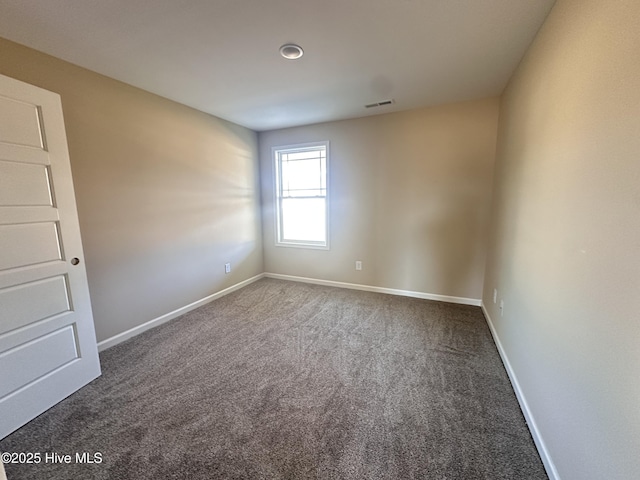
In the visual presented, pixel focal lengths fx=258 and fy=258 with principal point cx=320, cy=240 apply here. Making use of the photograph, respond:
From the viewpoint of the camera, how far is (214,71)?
2.24m

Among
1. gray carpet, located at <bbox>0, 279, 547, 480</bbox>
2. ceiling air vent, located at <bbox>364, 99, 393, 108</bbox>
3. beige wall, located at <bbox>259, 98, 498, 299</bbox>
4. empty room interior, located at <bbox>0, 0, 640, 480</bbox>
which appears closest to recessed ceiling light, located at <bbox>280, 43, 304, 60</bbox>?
empty room interior, located at <bbox>0, 0, 640, 480</bbox>

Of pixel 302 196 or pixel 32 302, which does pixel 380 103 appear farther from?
pixel 32 302

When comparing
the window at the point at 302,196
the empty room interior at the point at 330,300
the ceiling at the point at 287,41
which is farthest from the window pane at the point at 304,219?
the ceiling at the point at 287,41

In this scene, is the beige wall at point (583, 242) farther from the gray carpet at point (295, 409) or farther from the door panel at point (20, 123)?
the door panel at point (20, 123)

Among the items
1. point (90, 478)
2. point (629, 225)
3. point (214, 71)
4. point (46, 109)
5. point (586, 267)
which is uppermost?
point (214, 71)

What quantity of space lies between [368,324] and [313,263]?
5.26 ft

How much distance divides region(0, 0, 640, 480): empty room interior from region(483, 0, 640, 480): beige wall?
0.01 meters

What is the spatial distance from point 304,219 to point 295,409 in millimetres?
2919

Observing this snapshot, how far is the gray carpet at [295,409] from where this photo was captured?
4.41 ft

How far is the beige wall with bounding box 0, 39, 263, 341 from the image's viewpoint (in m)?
2.17

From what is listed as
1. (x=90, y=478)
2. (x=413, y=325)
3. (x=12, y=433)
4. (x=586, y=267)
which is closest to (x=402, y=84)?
(x=586, y=267)

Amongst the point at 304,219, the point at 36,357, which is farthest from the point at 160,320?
the point at 304,219

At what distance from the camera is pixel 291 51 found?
6.33 ft

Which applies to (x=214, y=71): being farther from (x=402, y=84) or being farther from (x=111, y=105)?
(x=402, y=84)
